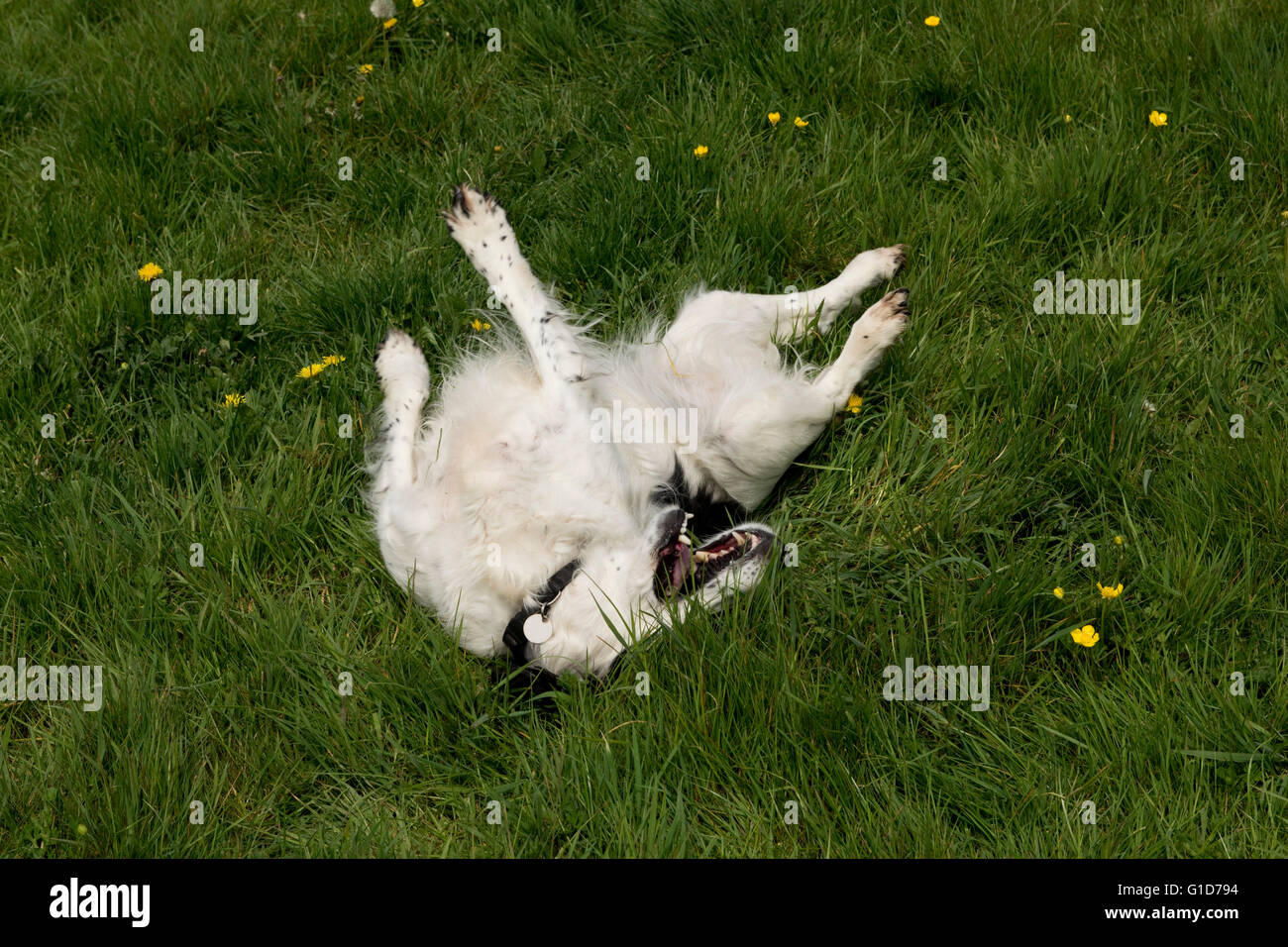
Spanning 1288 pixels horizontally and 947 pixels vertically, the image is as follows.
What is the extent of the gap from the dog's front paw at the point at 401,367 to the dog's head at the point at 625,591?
104cm

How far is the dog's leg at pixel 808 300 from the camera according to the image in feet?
13.5

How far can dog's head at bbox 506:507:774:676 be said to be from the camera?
10.6 ft

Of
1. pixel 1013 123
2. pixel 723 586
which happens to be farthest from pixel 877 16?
pixel 723 586

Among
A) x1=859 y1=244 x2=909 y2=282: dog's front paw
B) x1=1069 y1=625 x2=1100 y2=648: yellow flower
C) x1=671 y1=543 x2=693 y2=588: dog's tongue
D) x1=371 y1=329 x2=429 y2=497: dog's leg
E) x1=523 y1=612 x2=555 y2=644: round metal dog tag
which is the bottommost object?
x1=1069 y1=625 x2=1100 y2=648: yellow flower

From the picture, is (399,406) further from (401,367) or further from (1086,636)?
(1086,636)

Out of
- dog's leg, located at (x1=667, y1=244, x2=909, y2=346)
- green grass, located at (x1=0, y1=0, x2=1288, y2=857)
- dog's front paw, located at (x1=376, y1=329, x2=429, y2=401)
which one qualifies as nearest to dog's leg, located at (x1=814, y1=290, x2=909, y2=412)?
green grass, located at (x1=0, y1=0, x2=1288, y2=857)

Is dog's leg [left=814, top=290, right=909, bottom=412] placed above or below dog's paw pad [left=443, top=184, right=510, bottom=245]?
below

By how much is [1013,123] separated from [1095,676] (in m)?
2.53

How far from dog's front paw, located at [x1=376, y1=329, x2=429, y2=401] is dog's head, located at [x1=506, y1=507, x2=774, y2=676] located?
1043mm

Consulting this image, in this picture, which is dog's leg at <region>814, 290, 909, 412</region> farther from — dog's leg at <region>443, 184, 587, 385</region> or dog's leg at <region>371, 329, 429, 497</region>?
dog's leg at <region>371, 329, 429, 497</region>

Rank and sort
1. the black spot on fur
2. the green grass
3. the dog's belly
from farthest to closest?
1. the black spot on fur
2. the dog's belly
3. the green grass
